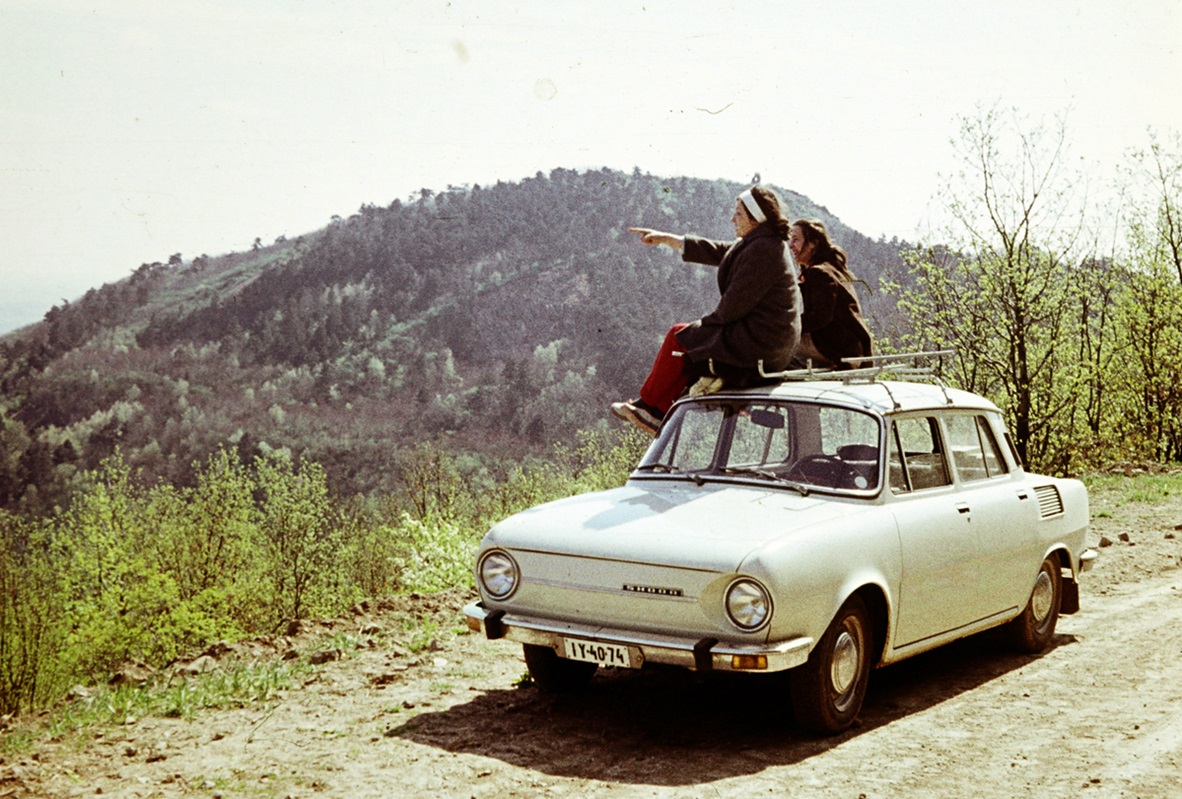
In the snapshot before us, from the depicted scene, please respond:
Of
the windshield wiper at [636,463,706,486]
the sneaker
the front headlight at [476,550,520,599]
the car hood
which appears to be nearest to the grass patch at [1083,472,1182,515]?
the sneaker

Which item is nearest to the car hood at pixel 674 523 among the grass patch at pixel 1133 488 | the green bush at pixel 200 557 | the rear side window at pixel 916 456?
the rear side window at pixel 916 456

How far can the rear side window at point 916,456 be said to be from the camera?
6824mm

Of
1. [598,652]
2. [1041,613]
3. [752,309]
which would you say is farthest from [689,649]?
[1041,613]

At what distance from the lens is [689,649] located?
214 inches

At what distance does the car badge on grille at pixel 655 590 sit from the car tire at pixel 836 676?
2.50ft

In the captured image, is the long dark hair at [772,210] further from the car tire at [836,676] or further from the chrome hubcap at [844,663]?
the chrome hubcap at [844,663]

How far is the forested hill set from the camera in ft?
326

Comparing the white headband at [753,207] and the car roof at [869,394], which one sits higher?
the white headband at [753,207]

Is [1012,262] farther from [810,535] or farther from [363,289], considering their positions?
[363,289]

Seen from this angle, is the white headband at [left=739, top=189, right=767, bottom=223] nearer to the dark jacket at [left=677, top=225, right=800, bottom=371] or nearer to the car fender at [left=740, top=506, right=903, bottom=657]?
the dark jacket at [left=677, top=225, right=800, bottom=371]

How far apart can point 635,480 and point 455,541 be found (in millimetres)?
9306

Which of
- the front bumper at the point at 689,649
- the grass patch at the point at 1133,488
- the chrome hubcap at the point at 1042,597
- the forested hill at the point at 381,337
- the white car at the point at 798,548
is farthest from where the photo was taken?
the forested hill at the point at 381,337

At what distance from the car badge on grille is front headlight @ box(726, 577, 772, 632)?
235mm

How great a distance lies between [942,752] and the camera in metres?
5.76
